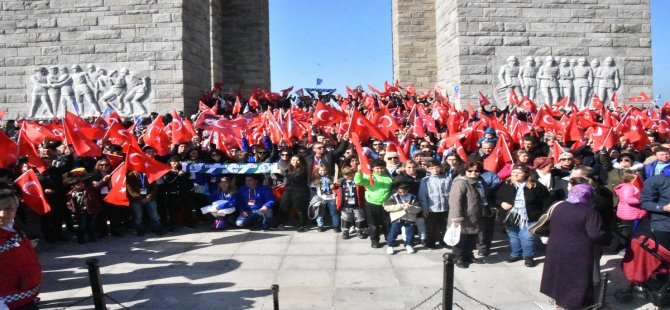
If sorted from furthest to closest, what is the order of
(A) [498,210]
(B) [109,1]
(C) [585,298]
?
1. (B) [109,1]
2. (A) [498,210]
3. (C) [585,298]

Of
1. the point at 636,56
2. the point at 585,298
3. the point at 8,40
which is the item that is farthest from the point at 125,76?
the point at 636,56

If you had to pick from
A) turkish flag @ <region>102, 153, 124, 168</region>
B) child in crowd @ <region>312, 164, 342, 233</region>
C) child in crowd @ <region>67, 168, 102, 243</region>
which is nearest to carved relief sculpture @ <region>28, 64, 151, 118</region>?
turkish flag @ <region>102, 153, 124, 168</region>

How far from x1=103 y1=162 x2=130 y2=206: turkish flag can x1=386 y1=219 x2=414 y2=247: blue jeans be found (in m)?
3.64

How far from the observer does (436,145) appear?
10188mm

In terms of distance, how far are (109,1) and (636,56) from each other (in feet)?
49.6

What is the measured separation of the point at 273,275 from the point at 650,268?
3856mm

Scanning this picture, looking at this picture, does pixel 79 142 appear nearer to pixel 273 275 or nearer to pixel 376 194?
pixel 273 275

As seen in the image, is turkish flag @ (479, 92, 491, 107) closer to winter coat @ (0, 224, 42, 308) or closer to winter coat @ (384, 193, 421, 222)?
winter coat @ (384, 193, 421, 222)

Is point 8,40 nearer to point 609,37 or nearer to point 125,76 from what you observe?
point 125,76

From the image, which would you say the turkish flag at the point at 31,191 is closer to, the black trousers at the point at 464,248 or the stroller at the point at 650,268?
the black trousers at the point at 464,248

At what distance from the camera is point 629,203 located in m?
6.31

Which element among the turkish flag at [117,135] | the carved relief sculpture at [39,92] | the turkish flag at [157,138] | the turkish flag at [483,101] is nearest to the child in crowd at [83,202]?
the turkish flag at [117,135]

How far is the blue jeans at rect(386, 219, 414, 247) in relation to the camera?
Answer: 7.24 metres

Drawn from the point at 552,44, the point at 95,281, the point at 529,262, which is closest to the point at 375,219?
the point at 529,262
